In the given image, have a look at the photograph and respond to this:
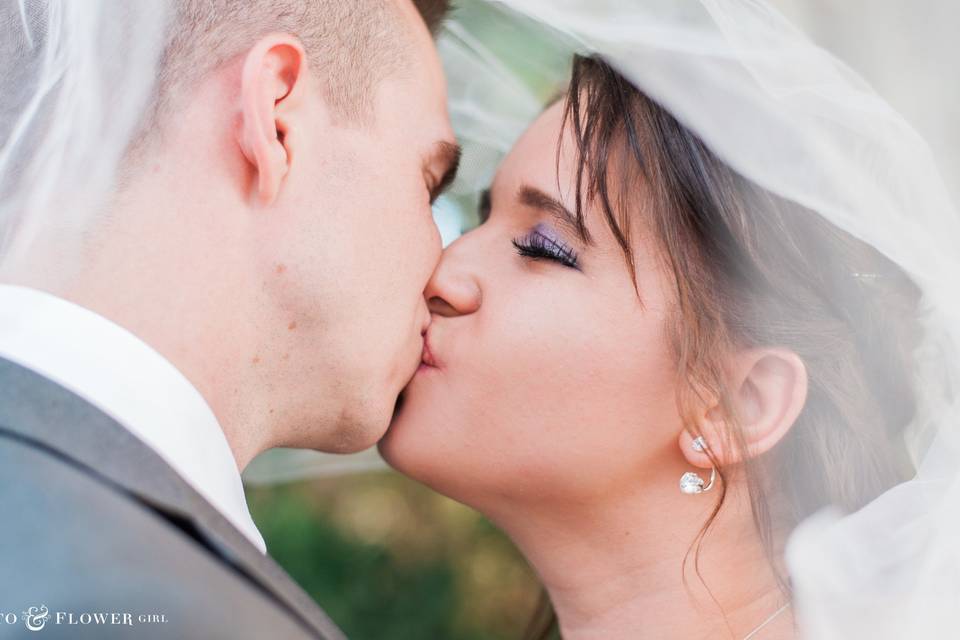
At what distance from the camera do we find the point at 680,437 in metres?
2.36

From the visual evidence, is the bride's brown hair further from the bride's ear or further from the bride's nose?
the bride's nose

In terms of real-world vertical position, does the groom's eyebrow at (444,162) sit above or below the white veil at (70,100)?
below

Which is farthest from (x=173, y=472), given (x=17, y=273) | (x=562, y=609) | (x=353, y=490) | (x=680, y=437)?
(x=353, y=490)

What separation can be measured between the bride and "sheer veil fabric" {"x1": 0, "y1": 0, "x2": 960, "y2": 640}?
0.02m

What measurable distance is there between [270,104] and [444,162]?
60 cm

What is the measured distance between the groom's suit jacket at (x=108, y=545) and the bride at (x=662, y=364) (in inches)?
36.3

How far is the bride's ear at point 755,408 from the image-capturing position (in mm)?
2307

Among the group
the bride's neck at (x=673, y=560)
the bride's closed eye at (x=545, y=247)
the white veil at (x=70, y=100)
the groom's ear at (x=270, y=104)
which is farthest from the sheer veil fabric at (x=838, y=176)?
the white veil at (x=70, y=100)

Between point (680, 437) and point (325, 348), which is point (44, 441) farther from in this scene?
point (680, 437)

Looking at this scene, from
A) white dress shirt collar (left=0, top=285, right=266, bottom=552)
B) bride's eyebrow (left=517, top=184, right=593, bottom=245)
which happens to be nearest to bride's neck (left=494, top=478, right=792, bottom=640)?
bride's eyebrow (left=517, top=184, right=593, bottom=245)

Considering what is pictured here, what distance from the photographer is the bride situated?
228 centimetres

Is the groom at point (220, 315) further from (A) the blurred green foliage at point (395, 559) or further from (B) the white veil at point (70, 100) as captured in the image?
(A) the blurred green foliage at point (395, 559)

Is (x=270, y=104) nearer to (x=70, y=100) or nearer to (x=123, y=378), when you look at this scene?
(x=70, y=100)

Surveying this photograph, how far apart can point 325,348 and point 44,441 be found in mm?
800
